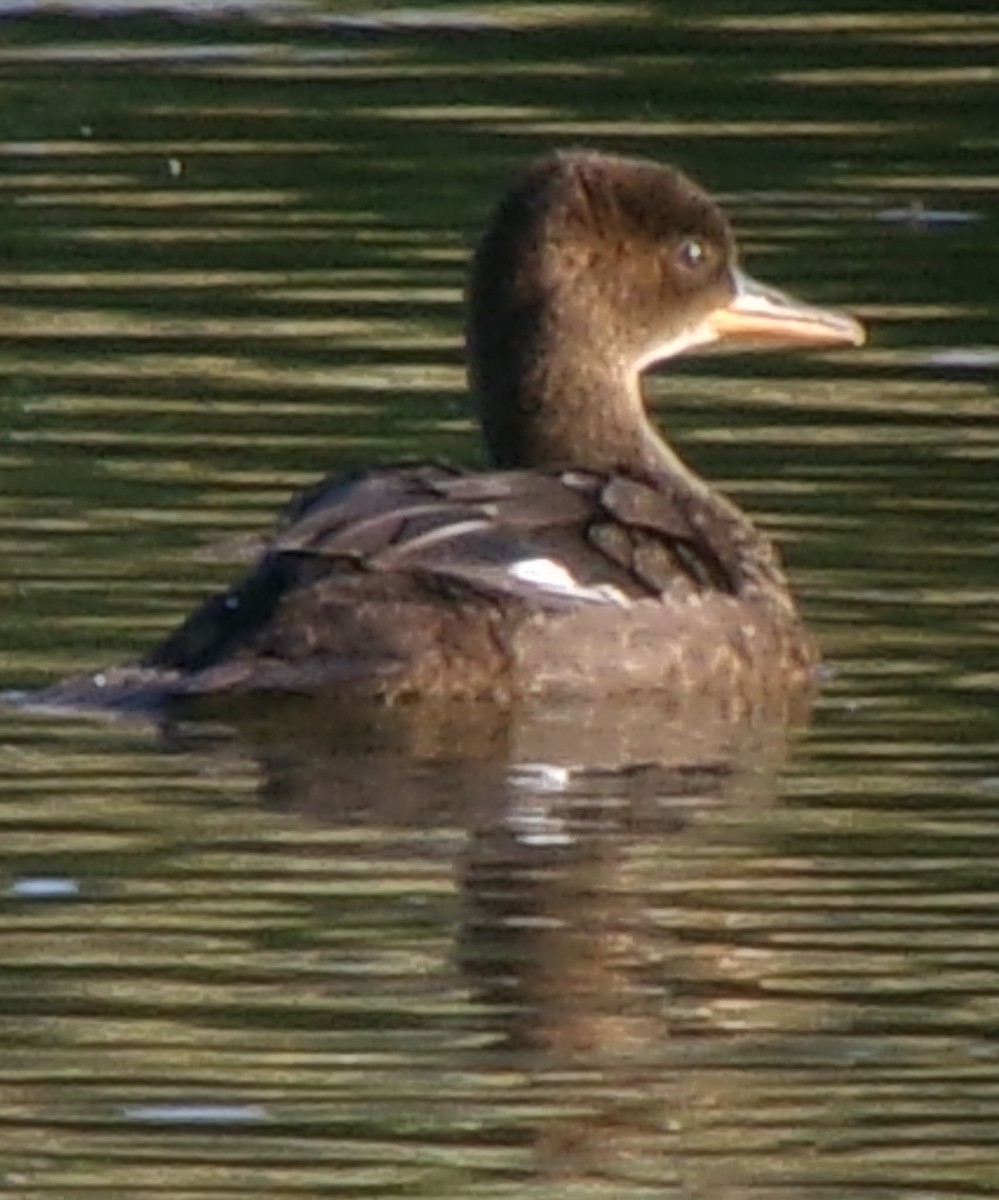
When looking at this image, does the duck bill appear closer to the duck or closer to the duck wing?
the duck

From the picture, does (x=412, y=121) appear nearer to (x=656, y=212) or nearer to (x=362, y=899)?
(x=656, y=212)

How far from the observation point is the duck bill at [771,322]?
13930 millimetres

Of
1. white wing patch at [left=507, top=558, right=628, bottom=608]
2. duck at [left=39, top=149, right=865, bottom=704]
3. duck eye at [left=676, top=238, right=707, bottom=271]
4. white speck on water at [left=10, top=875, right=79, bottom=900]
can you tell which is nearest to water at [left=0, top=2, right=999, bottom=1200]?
white speck on water at [left=10, top=875, right=79, bottom=900]

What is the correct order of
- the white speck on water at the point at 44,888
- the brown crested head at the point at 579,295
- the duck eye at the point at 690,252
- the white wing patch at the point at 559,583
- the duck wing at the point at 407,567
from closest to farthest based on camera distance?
the white speck on water at the point at 44,888
the duck wing at the point at 407,567
the white wing patch at the point at 559,583
the brown crested head at the point at 579,295
the duck eye at the point at 690,252

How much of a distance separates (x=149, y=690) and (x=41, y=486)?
1.80m

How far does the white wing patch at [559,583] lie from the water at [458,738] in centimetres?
23

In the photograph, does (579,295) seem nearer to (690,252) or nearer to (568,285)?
(568,285)

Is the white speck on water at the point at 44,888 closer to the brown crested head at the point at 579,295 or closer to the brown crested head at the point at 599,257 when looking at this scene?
the brown crested head at the point at 579,295

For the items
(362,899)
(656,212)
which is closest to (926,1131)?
(362,899)

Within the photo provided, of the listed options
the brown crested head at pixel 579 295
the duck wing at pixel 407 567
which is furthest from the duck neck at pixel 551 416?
the duck wing at pixel 407 567

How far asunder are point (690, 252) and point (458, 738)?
2.06 meters

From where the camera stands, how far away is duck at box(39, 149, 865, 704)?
12133 millimetres

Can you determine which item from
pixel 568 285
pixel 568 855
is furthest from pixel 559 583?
pixel 568 855

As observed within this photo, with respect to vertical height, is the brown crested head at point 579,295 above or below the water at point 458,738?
above
